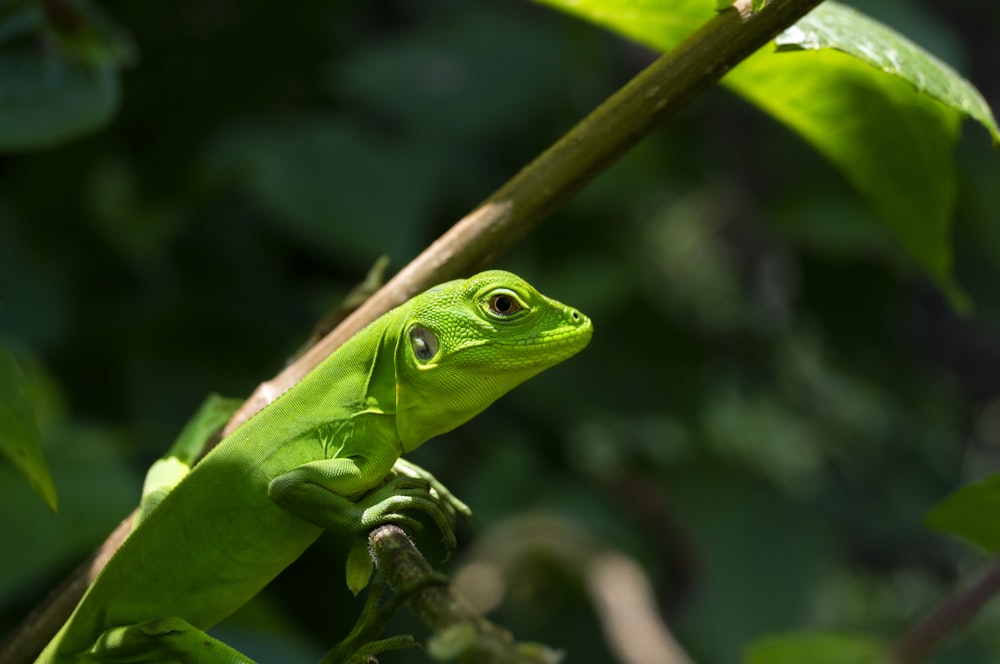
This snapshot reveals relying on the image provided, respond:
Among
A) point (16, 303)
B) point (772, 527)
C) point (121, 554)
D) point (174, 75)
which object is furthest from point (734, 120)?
point (121, 554)

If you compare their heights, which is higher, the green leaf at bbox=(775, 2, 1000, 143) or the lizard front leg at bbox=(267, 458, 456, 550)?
the green leaf at bbox=(775, 2, 1000, 143)

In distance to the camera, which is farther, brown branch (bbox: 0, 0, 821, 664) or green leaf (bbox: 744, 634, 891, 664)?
green leaf (bbox: 744, 634, 891, 664)

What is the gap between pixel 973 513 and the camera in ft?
5.37

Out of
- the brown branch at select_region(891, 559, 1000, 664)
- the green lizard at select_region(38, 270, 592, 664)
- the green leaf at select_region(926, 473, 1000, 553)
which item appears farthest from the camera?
the brown branch at select_region(891, 559, 1000, 664)

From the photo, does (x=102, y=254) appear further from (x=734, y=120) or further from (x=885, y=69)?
(x=885, y=69)

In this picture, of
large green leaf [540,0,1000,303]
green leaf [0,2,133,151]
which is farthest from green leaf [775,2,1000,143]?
green leaf [0,2,133,151]

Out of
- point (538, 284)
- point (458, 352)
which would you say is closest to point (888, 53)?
point (458, 352)

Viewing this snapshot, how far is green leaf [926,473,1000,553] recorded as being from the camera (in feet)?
5.27

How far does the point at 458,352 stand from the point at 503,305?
12 centimetres

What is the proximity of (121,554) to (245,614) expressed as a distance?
1.62 meters

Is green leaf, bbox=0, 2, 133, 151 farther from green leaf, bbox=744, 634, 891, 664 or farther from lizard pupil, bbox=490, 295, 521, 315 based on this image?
green leaf, bbox=744, 634, 891, 664

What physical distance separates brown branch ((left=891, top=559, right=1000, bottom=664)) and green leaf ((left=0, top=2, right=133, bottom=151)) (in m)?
2.15

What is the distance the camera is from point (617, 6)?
1959mm

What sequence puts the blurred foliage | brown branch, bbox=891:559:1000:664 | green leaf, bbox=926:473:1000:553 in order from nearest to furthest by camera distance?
green leaf, bbox=926:473:1000:553
brown branch, bbox=891:559:1000:664
the blurred foliage
